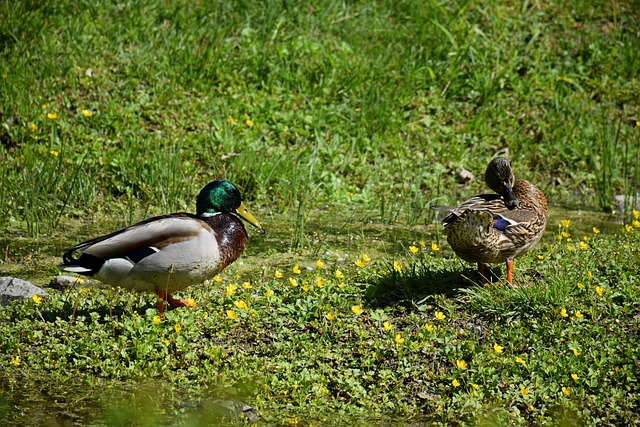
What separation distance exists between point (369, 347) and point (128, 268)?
1.44m

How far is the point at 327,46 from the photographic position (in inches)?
400

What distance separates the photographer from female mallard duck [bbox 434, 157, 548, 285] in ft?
17.3

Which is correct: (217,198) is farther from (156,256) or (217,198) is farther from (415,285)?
(415,285)

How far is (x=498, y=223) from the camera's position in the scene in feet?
17.8

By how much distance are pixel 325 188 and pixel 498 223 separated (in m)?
3.21

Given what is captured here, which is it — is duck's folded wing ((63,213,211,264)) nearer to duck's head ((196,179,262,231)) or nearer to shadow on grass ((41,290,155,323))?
shadow on grass ((41,290,155,323))

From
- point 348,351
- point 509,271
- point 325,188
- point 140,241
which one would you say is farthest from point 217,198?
point 325,188

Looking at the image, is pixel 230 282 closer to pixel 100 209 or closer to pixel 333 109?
pixel 100 209

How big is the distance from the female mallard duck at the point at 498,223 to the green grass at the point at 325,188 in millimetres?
260

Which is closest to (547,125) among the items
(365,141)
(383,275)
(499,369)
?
(365,141)

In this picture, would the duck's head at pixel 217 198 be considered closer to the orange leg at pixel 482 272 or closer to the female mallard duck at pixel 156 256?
the female mallard duck at pixel 156 256

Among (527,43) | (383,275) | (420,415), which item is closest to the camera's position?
(420,415)

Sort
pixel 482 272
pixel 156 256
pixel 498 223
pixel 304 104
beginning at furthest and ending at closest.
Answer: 1. pixel 304 104
2. pixel 482 272
3. pixel 498 223
4. pixel 156 256

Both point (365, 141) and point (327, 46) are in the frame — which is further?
point (327, 46)
